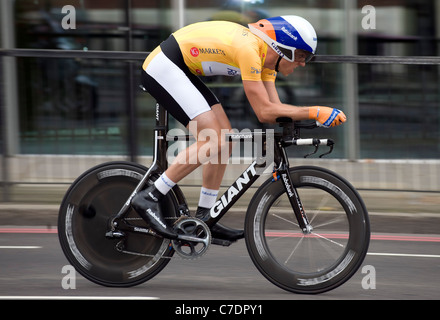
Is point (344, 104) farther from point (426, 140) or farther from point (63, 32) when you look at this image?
point (63, 32)

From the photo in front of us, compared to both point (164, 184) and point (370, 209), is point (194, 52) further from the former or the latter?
point (370, 209)

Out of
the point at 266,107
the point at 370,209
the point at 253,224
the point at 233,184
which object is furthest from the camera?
the point at 370,209

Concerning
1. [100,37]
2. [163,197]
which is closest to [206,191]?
[163,197]

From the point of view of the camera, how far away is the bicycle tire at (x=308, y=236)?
5.10m

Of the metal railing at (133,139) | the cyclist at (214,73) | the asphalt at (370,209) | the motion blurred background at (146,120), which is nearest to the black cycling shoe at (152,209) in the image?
→ the cyclist at (214,73)

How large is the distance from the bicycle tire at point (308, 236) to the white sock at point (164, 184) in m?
0.52

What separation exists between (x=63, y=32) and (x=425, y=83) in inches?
185

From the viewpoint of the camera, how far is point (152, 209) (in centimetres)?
530

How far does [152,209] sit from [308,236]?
0.98m

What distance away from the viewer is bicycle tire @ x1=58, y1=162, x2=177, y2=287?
543 cm

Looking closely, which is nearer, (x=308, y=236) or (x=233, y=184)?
(x=308, y=236)

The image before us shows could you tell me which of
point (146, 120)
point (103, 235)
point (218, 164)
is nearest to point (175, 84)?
point (218, 164)

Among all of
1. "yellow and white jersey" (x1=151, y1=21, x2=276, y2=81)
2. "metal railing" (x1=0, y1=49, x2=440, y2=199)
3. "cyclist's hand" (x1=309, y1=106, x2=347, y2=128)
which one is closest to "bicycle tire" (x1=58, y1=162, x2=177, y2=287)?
"yellow and white jersey" (x1=151, y1=21, x2=276, y2=81)

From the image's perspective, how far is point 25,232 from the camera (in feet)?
25.7
